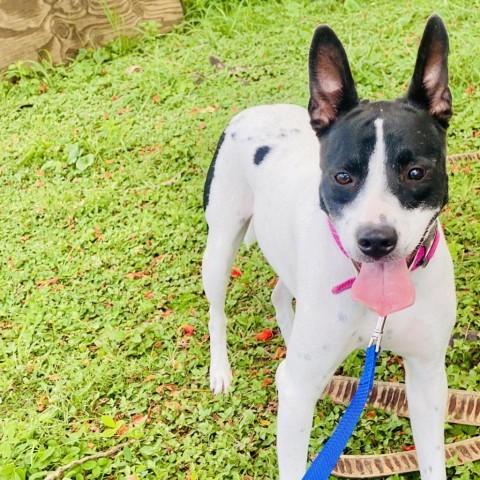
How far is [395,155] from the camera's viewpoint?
2365 mm

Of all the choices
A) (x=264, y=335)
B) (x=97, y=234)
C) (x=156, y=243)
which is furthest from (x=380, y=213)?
(x=97, y=234)

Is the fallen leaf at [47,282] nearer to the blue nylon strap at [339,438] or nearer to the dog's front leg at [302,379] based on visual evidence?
the dog's front leg at [302,379]

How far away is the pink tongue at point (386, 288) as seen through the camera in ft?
7.93

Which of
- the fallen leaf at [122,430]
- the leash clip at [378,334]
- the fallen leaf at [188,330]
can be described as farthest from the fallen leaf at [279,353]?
the leash clip at [378,334]

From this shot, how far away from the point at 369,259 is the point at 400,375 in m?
1.59

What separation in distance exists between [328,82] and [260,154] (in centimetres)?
82

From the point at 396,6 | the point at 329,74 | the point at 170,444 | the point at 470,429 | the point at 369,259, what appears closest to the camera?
the point at 369,259

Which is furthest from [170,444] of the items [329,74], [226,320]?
[329,74]

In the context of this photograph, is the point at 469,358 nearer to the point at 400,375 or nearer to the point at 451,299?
the point at 400,375

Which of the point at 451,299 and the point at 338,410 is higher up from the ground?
the point at 451,299

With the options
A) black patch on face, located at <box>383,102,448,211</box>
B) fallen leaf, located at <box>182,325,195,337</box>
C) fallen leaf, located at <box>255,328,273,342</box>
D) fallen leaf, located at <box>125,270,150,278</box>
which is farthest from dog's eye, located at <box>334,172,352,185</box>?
fallen leaf, located at <box>125,270,150,278</box>

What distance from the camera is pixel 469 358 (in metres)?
3.75

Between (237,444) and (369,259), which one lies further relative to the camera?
(237,444)

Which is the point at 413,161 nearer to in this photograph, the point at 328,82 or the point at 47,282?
the point at 328,82
